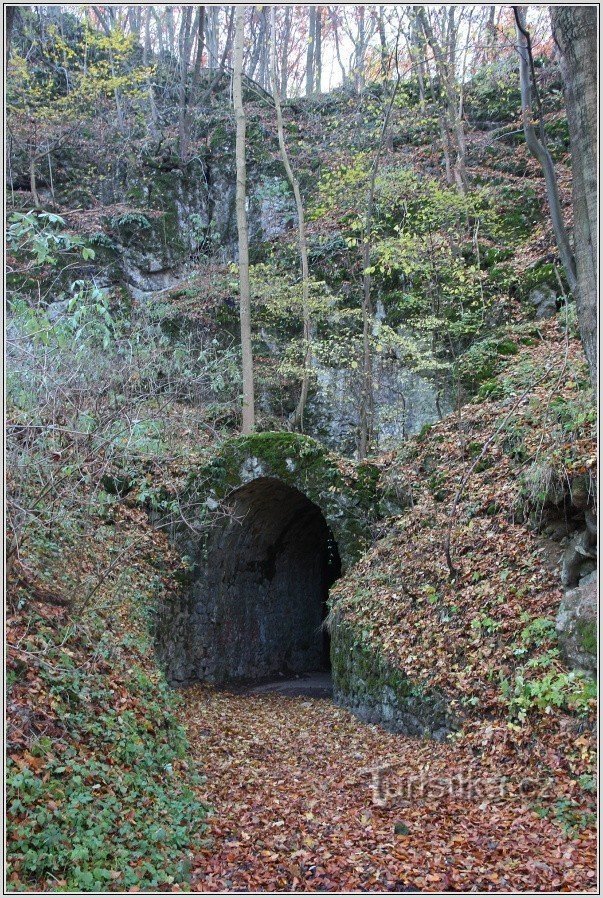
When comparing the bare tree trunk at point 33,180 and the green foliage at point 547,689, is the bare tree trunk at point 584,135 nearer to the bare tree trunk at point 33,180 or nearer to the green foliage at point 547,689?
the green foliage at point 547,689

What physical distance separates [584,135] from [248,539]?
852cm

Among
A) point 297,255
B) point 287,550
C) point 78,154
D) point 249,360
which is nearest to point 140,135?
point 78,154

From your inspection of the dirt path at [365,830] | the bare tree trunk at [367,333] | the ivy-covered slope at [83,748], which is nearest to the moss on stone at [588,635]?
the dirt path at [365,830]

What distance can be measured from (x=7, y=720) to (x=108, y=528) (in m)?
4.76

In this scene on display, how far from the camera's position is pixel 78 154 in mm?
18578

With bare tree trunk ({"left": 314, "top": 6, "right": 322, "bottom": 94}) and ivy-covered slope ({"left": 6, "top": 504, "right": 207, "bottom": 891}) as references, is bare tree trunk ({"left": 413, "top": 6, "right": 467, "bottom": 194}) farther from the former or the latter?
ivy-covered slope ({"left": 6, "top": 504, "right": 207, "bottom": 891})

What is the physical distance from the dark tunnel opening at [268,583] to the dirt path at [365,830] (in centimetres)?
381

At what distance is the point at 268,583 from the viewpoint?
12602mm

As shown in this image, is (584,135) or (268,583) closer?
(584,135)

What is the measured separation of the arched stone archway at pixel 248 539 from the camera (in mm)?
9531

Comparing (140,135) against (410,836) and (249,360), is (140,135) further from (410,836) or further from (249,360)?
(410,836)

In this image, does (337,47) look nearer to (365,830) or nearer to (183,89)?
(183,89)

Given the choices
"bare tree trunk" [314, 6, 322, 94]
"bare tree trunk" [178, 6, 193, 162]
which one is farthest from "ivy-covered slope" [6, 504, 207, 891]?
"bare tree trunk" [314, 6, 322, 94]

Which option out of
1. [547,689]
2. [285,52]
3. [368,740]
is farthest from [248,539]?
[285,52]
